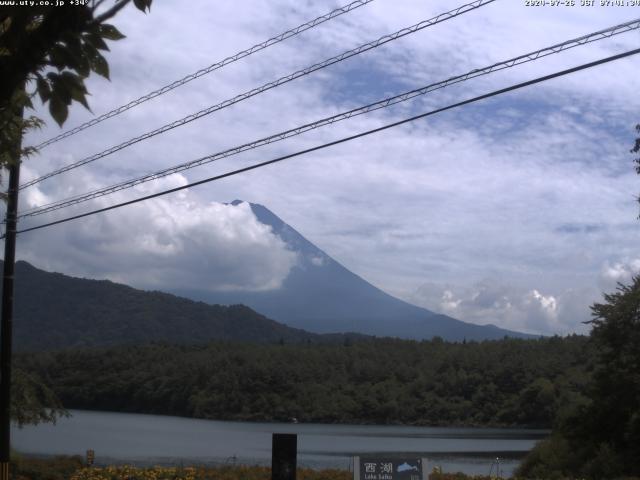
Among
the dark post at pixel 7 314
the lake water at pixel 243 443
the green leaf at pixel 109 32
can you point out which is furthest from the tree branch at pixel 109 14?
the lake water at pixel 243 443

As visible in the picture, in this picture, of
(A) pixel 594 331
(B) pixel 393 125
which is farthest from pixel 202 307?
(B) pixel 393 125

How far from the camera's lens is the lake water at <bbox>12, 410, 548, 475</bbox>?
134 ft

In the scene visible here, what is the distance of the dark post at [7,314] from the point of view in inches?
635

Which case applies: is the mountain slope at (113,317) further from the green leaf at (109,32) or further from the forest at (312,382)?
the green leaf at (109,32)

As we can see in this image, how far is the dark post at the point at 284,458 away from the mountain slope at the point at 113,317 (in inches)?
6640

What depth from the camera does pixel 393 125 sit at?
11031 mm

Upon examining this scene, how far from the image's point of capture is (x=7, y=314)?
16.7m

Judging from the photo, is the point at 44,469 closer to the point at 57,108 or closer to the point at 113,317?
the point at 57,108

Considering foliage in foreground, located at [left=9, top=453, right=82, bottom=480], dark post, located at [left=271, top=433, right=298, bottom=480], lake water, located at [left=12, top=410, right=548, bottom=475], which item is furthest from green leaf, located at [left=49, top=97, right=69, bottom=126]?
lake water, located at [left=12, top=410, right=548, bottom=475]

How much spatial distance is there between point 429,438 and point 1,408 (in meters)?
53.0

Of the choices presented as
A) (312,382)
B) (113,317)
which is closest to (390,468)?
(312,382)

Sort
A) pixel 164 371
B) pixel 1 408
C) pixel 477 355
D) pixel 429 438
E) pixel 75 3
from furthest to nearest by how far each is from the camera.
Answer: pixel 164 371 < pixel 477 355 < pixel 429 438 < pixel 1 408 < pixel 75 3

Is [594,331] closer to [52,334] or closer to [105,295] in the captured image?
[52,334]

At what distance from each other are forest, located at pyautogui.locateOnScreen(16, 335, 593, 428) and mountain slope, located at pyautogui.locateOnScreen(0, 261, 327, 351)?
81.2 meters
